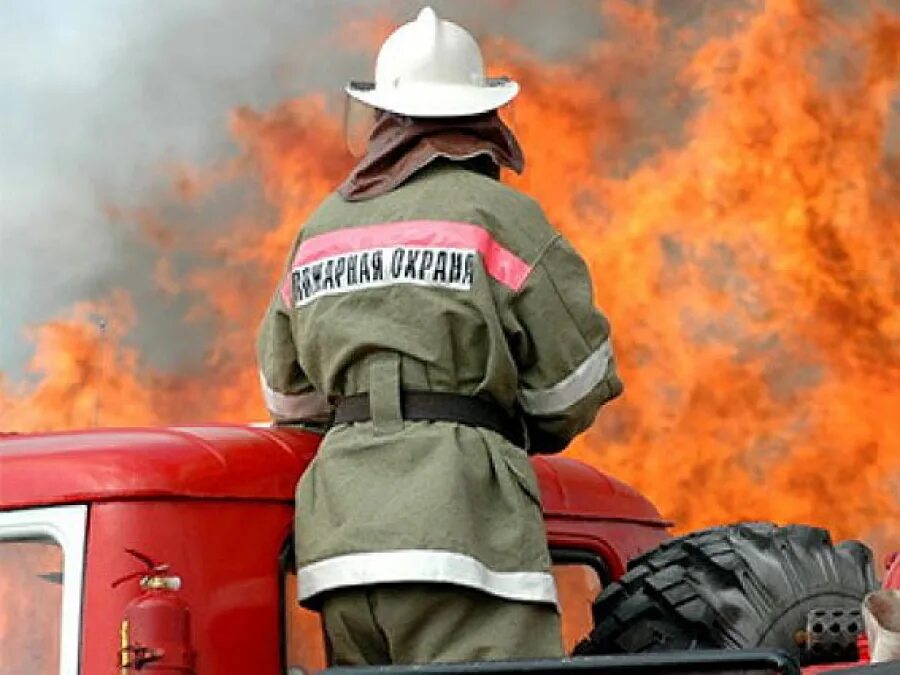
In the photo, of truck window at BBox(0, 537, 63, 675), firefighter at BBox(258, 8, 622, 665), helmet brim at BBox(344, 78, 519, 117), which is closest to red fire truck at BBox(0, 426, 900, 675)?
truck window at BBox(0, 537, 63, 675)

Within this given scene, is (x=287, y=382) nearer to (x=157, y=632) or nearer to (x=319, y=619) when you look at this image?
(x=319, y=619)

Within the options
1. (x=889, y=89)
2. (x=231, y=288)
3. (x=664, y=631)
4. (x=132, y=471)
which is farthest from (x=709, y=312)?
(x=132, y=471)

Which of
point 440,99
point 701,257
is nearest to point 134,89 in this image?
point 701,257

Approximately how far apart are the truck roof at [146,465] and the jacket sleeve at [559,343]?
59 centimetres

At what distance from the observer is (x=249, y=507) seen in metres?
4.15

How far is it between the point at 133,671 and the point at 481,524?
0.93 m

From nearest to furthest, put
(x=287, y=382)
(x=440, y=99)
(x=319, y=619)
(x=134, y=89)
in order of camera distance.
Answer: (x=319, y=619)
(x=440, y=99)
(x=287, y=382)
(x=134, y=89)

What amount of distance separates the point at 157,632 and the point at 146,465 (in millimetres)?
416

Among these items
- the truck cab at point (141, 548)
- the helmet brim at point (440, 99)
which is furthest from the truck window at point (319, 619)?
the helmet brim at point (440, 99)

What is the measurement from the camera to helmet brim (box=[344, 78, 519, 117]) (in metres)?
4.67

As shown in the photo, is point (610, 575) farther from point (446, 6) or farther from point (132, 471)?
point (446, 6)

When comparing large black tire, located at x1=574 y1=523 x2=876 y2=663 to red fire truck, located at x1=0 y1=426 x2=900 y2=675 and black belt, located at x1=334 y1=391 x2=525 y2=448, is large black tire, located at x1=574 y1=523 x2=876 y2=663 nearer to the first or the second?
red fire truck, located at x1=0 y1=426 x2=900 y2=675

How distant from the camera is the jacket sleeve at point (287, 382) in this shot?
15.9 ft

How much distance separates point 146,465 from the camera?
3996 mm
